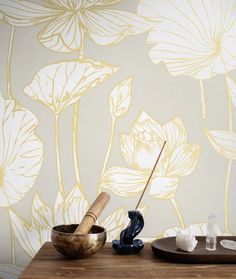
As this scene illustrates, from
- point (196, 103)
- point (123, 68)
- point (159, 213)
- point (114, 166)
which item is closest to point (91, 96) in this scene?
point (123, 68)

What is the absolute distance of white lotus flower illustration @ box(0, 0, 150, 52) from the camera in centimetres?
169

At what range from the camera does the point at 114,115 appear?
1.68 metres

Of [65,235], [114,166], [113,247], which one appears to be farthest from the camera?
[114,166]

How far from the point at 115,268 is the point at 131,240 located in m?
0.20

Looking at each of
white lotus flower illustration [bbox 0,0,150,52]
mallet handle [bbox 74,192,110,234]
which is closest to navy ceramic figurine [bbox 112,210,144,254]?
mallet handle [bbox 74,192,110,234]

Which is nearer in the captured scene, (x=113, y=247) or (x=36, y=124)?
(x=113, y=247)

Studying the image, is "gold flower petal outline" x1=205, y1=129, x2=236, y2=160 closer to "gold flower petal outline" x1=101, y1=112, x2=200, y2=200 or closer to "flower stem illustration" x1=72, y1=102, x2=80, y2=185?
"gold flower petal outline" x1=101, y1=112, x2=200, y2=200

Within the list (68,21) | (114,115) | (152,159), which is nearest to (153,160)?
(152,159)

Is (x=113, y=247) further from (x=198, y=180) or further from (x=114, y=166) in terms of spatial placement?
(x=198, y=180)

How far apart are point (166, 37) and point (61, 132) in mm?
576

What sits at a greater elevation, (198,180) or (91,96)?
(91,96)

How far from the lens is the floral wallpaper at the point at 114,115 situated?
167cm

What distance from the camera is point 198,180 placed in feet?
5.52

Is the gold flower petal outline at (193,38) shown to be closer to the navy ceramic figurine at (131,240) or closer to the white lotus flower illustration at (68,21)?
the white lotus flower illustration at (68,21)
